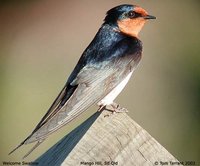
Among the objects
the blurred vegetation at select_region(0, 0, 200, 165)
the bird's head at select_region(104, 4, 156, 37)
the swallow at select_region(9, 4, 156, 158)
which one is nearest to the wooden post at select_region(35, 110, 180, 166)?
the swallow at select_region(9, 4, 156, 158)

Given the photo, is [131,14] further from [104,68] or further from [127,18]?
[104,68]

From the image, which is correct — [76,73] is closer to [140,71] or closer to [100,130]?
[100,130]

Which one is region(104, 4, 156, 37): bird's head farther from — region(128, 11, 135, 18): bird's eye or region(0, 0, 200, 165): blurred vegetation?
region(0, 0, 200, 165): blurred vegetation

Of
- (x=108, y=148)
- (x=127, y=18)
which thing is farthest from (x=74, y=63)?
(x=108, y=148)

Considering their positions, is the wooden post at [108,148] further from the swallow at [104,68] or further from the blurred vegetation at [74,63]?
the blurred vegetation at [74,63]

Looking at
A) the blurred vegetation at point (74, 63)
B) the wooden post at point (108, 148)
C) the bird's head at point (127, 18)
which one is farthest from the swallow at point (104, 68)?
the blurred vegetation at point (74, 63)

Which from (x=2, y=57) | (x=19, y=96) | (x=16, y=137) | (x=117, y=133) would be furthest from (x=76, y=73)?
(x=2, y=57)
